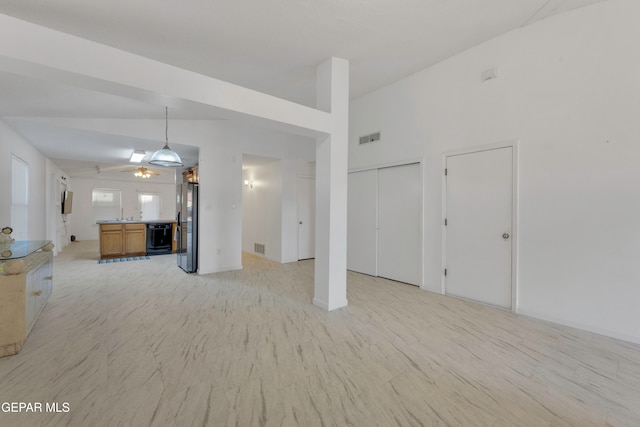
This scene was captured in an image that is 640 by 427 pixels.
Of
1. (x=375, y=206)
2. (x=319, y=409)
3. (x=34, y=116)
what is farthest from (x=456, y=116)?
(x=34, y=116)

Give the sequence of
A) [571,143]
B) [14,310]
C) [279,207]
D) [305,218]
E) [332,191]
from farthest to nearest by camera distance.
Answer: [305,218] → [279,207] → [332,191] → [571,143] → [14,310]

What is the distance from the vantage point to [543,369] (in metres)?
2.17

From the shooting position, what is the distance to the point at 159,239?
7.39 metres

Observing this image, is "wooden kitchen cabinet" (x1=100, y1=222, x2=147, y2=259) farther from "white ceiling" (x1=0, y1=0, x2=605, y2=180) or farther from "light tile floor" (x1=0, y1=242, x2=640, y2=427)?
"light tile floor" (x1=0, y1=242, x2=640, y2=427)

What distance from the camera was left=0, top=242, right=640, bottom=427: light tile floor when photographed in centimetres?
168

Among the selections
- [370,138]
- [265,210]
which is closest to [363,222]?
[370,138]

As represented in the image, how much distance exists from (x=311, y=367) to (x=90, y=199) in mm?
12454

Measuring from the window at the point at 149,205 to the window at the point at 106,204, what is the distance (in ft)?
2.39

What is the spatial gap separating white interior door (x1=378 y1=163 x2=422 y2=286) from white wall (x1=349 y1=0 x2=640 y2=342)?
3.31ft

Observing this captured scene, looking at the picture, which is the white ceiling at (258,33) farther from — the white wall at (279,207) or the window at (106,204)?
the window at (106,204)

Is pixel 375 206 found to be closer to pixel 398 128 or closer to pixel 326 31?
pixel 398 128

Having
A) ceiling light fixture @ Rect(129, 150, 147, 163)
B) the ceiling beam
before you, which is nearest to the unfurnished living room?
the ceiling beam

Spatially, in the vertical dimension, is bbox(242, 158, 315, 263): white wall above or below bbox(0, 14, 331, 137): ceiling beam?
below

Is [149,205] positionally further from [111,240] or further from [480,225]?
[480,225]
